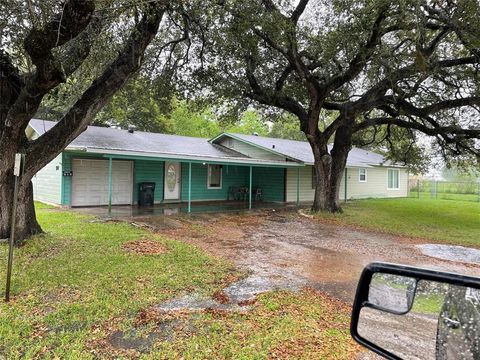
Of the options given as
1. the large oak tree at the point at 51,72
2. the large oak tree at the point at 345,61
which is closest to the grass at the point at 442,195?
the large oak tree at the point at 345,61

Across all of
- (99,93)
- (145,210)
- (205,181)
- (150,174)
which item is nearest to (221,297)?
(99,93)

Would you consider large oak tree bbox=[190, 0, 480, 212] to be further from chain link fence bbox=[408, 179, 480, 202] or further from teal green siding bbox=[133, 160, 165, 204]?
chain link fence bbox=[408, 179, 480, 202]

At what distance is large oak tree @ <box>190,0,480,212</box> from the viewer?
8359 mm

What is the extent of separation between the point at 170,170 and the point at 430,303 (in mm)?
14937

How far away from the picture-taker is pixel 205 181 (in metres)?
17.0

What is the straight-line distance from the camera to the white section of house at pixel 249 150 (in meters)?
17.5

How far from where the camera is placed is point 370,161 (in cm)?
2281

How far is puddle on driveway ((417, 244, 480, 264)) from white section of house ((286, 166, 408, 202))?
985cm

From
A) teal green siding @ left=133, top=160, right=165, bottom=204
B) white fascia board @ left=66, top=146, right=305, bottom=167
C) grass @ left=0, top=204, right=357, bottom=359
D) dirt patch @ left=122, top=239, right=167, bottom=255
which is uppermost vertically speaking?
white fascia board @ left=66, top=146, right=305, bottom=167

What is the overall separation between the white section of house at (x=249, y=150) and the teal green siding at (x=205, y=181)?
3.16ft

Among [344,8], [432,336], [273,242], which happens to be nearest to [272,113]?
[344,8]

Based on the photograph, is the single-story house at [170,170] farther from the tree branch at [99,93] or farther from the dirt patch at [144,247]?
the dirt patch at [144,247]

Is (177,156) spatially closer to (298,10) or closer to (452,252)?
(298,10)

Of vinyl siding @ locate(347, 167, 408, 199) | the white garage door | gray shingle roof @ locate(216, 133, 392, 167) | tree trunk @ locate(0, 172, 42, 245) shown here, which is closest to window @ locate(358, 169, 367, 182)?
vinyl siding @ locate(347, 167, 408, 199)
